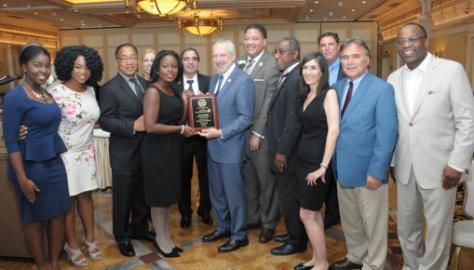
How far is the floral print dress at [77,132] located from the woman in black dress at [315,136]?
155 centimetres

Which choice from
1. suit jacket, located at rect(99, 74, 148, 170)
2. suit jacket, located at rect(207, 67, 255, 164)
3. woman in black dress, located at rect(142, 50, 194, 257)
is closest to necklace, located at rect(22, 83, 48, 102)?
suit jacket, located at rect(99, 74, 148, 170)

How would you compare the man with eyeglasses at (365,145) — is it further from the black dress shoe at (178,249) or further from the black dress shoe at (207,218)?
the black dress shoe at (207,218)

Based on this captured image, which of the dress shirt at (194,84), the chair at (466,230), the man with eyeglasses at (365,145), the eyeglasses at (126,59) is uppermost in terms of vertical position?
the eyeglasses at (126,59)

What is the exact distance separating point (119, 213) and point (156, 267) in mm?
550

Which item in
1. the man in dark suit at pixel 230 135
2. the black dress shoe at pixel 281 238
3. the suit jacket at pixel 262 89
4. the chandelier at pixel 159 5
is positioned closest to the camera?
the man in dark suit at pixel 230 135

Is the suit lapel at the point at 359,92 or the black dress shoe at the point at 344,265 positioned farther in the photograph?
the black dress shoe at the point at 344,265

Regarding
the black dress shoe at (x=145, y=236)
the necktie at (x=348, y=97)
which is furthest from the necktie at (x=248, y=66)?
the black dress shoe at (x=145, y=236)

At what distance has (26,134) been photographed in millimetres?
2396

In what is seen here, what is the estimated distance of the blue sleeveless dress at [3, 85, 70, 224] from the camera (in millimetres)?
2342

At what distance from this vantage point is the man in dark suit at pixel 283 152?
2930mm

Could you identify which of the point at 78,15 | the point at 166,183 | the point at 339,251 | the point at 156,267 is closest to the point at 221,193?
the point at 166,183

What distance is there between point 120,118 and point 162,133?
0.42m

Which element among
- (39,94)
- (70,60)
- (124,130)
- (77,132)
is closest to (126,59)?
(70,60)

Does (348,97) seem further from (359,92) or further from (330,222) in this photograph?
(330,222)
